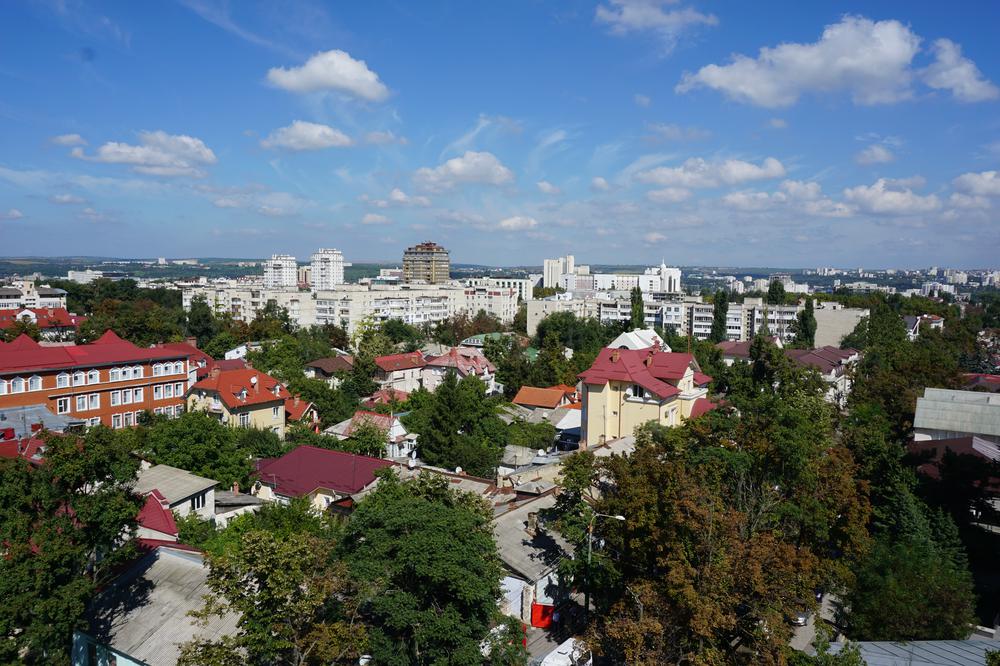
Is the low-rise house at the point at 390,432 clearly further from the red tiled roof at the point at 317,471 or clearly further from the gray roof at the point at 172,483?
the gray roof at the point at 172,483

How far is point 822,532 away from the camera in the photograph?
1638 centimetres

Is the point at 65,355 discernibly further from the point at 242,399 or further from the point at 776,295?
the point at 776,295

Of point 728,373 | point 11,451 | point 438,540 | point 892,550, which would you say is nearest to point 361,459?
point 11,451

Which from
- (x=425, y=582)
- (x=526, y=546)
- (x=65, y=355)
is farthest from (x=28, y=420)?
(x=425, y=582)

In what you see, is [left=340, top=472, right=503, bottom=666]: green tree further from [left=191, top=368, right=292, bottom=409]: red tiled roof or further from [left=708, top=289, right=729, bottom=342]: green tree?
[left=708, top=289, right=729, bottom=342]: green tree

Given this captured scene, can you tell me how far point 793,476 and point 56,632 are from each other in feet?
53.6

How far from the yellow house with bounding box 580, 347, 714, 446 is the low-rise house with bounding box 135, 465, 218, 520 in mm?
18681

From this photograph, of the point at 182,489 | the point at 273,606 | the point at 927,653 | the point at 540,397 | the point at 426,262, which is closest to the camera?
the point at 273,606

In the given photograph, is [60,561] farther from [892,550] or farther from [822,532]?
[892,550]

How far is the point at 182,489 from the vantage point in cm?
2236

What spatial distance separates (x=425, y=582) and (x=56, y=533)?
7085 mm

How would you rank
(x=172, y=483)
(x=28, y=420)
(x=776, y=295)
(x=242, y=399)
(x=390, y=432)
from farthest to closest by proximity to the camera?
(x=776, y=295) < (x=242, y=399) < (x=390, y=432) < (x=28, y=420) < (x=172, y=483)

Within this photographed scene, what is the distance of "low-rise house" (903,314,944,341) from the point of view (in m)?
78.0

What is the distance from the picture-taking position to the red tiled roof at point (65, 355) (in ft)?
108
